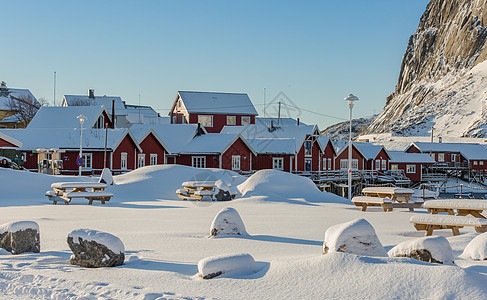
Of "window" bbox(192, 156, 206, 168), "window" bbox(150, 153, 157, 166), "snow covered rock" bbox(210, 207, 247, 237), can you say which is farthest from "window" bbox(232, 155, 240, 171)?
"snow covered rock" bbox(210, 207, 247, 237)

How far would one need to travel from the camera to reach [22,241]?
32.6 ft

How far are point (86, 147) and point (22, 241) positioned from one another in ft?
108

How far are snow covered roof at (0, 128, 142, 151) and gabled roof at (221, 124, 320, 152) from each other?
59.9 ft

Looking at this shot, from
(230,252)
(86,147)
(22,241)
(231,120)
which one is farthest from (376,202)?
(231,120)

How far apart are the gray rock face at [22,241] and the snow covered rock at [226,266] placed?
3.83 meters

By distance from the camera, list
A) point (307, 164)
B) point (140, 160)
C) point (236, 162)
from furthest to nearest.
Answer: point (307, 164), point (236, 162), point (140, 160)

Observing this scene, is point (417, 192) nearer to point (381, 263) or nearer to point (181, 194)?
point (181, 194)

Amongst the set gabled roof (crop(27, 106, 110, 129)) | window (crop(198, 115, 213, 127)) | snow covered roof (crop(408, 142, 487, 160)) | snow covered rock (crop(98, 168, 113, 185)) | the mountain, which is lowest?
snow covered rock (crop(98, 168, 113, 185))

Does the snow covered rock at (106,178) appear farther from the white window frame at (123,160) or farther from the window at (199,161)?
the window at (199,161)

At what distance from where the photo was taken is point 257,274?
7.68 m

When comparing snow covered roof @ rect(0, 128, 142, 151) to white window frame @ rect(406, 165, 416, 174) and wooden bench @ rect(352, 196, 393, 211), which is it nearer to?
wooden bench @ rect(352, 196, 393, 211)

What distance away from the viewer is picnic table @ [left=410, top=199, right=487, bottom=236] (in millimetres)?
11766

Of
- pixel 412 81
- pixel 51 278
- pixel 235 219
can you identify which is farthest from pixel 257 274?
pixel 412 81

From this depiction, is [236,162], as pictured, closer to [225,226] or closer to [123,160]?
[123,160]
